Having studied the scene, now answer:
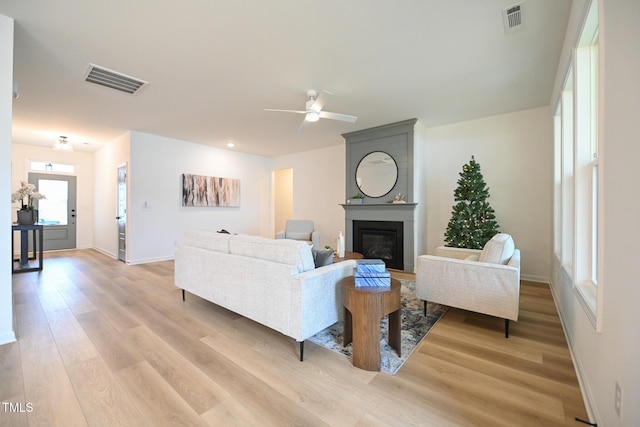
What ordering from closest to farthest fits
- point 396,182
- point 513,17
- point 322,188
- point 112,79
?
point 513,17
point 112,79
point 396,182
point 322,188

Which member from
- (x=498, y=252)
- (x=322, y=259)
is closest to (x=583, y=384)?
(x=498, y=252)

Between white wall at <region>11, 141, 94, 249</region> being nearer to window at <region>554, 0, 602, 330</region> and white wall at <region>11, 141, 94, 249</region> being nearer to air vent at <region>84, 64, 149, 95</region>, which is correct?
air vent at <region>84, 64, 149, 95</region>

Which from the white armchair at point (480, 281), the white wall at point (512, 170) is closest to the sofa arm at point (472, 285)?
the white armchair at point (480, 281)

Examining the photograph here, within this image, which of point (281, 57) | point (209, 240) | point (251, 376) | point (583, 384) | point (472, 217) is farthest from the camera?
point (472, 217)

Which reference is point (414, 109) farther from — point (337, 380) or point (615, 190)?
point (337, 380)

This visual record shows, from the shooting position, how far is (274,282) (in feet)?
6.85

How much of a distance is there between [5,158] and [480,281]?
4138 millimetres

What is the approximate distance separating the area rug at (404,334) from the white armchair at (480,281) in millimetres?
252

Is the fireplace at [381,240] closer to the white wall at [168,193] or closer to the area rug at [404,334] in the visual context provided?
the area rug at [404,334]

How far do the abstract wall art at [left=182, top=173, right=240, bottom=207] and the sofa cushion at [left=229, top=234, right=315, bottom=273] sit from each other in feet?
13.6

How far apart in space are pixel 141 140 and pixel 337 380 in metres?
5.69

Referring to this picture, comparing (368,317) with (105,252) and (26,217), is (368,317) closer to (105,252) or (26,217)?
(26,217)

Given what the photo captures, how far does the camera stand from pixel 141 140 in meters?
5.21

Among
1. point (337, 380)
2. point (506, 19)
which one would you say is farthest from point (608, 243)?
point (506, 19)
